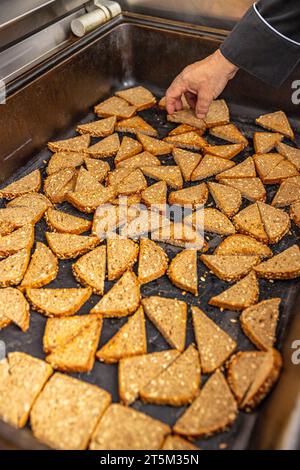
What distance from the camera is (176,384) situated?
1418mm

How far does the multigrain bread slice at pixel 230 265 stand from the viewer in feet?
5.76

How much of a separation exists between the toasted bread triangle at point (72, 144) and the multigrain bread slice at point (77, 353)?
1.13m

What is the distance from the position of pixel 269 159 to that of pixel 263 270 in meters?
0.75

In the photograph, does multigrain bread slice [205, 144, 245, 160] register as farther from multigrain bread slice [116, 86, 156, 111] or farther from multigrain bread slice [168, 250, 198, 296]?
multigrain bread slice [168, 250, 198, 296]

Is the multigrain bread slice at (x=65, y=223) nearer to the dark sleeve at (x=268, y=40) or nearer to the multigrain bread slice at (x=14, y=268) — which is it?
the multigrain bread slice at (x=14, y=268)

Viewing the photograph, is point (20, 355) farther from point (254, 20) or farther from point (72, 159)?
point (254, 20)

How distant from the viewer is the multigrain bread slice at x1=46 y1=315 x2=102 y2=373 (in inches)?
57.8

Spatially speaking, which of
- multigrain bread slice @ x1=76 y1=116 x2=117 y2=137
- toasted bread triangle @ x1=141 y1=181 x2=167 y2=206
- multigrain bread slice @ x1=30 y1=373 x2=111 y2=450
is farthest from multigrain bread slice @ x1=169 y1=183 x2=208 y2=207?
multigrain bread slice @ x1=30 y1=373 x2=111 y2=450

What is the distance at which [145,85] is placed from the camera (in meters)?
2.76

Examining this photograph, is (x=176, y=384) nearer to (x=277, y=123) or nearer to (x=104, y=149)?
→ (x=104, y=149)

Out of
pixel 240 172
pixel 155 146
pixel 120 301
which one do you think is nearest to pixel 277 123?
pixel 240 172

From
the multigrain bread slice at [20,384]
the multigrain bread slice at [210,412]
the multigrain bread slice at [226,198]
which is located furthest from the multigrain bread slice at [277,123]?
the multigrain bread slice at [20,384]

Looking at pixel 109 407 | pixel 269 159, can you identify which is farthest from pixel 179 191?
pixel 109 407
